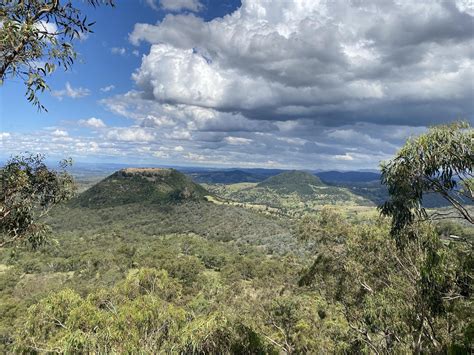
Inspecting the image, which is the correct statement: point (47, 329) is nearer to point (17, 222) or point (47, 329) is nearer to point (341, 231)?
point (17, 222)

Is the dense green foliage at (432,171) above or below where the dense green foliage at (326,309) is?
above

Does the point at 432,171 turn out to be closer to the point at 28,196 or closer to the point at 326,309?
the point at 28,196

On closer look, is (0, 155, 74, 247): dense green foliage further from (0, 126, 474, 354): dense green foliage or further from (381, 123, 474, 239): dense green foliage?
(381, 123, 474, 239): dense green foliage

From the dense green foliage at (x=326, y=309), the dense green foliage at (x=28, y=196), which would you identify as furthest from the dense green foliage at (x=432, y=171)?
the dense green foliage at (x=28, y=196)

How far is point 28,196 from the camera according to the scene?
39.9 ft

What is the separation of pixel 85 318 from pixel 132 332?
5.37 meters

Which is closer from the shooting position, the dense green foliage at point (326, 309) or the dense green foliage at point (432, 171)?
the dense green foliage at point (432, 171)

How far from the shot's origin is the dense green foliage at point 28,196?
1132cm

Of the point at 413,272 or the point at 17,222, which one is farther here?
the point at 413,272

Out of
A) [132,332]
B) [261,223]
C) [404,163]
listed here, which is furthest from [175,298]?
[261,223]

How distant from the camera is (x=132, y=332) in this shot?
55.4 feet

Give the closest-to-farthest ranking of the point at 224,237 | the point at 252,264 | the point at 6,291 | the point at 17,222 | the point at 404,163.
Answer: the point at 404,163 < the point at 17,222 < the point at 6,291 < the point at 252,264 < the point at 224,237

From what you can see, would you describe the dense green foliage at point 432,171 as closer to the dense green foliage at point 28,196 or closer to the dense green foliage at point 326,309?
the dense green foliage at point 326,309

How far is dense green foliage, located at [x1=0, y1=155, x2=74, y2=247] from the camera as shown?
11320 mm
